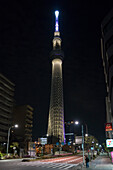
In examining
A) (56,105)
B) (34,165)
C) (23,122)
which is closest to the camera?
(34,165)

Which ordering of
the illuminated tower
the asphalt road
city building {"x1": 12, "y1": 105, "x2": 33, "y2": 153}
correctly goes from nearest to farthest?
the asphalt road → city building {"x1": 12, "y1": 105, "x2": 33, "y2": 153} → the illuminated tower

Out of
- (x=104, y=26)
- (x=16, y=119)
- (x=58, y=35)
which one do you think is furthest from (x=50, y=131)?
(x=104, y=26)

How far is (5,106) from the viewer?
120812 millimetres

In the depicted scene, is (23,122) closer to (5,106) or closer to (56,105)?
(5,106)

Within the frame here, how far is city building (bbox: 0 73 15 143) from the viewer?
371ft

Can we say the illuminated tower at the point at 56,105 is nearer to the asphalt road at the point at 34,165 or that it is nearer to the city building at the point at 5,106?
the city building at the point at 5,106

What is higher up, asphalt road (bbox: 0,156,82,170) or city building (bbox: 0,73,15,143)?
city building (bbox: 0,73,15,143)

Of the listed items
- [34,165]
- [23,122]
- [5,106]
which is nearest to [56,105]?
[23,122]

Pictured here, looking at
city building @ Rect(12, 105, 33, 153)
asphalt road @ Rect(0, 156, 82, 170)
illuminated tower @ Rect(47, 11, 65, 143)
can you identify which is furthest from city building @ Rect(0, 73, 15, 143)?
asphalt road @ Rect(0, 156, 82, 170)

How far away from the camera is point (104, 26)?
149ft

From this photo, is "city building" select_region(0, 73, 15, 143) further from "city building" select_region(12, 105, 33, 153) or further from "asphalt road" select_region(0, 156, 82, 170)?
"asphalt road" select_region(0, 156, 82, 170)

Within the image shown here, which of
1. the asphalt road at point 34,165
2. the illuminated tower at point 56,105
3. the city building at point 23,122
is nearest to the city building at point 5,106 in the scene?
the city building at point 23,122

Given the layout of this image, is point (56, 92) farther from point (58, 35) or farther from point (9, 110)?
point (58, 35)

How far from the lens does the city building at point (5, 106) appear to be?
11319cm
